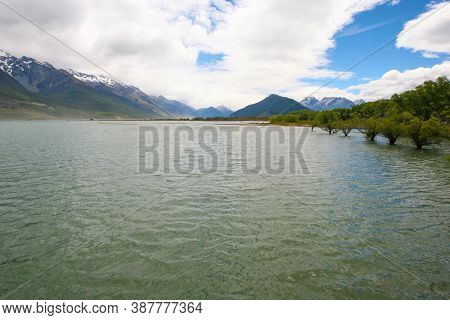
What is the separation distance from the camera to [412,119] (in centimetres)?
6216

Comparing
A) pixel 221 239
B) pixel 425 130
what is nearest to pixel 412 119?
pixel 425 130

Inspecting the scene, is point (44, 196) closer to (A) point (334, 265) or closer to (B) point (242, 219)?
(B) point (242, 219)

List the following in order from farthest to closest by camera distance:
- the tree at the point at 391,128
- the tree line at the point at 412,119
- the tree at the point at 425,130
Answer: the tree at the point at 391,128, the tree line at the point at 412,119, the tree at the point at 425,130

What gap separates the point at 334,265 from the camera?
1154 cm

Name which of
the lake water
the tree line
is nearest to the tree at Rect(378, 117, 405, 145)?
the tree line

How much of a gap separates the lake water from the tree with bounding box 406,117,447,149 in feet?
129

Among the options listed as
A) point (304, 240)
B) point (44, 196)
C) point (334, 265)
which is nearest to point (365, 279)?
point (334, 265)

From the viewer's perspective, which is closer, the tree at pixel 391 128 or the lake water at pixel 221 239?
the lake water at pixel 221 239

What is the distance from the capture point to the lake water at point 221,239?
10.0 m

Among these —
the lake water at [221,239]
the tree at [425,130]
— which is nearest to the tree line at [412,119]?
the tree at [425,130]

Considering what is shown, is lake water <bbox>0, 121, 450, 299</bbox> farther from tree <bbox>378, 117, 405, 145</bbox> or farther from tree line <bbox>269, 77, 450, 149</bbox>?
tree <bbox>378, 117, 405, 145</bbox>

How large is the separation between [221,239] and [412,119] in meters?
65.5

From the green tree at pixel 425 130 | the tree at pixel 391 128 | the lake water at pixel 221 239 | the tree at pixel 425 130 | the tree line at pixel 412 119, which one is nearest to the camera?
the lake water at pixel 221 239

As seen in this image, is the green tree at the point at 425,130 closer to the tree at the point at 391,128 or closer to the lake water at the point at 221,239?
the tree at the point at 391,128
